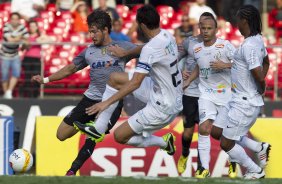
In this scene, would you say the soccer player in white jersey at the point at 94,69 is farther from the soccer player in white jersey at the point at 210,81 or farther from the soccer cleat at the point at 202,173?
the soccer cleat at the point at 202,173

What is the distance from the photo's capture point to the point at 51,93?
1800 centimetres

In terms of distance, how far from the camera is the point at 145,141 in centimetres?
1302

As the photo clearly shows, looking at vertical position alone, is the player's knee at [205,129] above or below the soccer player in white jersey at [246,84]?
below

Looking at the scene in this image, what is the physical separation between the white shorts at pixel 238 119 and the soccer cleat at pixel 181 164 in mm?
2090

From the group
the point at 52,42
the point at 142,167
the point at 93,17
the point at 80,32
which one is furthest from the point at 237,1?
the point at 93,17

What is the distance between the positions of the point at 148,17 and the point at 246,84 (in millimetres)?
1500

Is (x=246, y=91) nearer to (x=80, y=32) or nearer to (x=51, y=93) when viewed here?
(x=51, y=93)

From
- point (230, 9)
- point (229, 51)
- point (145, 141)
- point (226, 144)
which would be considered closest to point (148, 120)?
point (145, 141)

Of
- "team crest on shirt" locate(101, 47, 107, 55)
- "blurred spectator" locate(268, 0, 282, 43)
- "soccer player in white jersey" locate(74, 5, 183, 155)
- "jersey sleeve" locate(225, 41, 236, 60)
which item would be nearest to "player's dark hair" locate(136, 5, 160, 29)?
"soccer player in white jersey" locate(74, 5, 183, 155)

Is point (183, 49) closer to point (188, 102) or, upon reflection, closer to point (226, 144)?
point (188, 102)

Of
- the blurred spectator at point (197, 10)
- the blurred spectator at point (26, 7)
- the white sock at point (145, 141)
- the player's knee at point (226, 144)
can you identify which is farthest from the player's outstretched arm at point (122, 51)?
the blurred spectator at point (26, 7)

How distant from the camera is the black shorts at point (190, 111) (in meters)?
14.9

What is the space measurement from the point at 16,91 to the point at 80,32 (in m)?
2.42

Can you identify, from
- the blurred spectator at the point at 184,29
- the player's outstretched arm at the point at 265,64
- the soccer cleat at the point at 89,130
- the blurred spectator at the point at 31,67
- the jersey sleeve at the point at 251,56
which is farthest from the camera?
the blurred spectator at the point at 184,29
